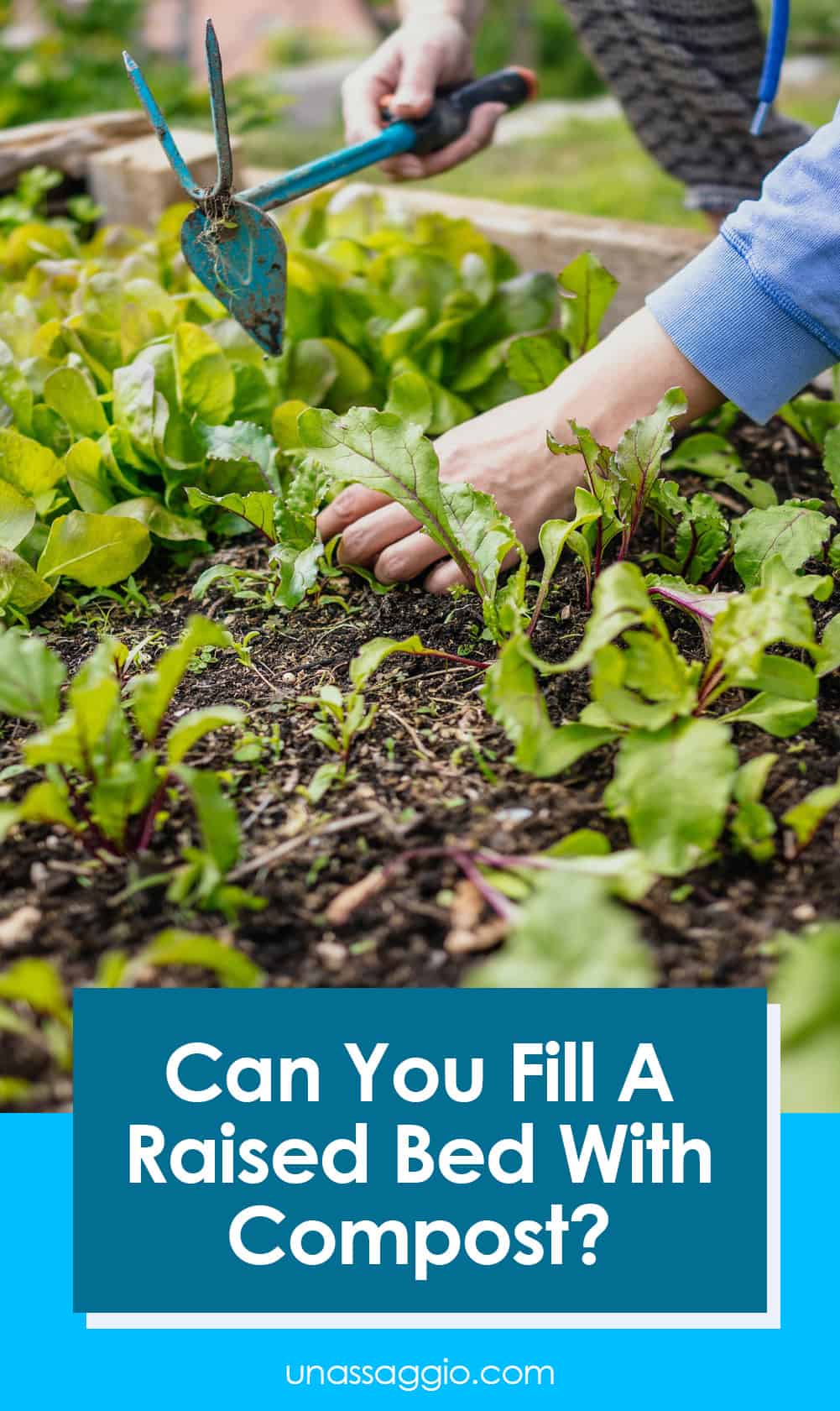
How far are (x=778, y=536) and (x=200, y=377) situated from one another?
0.77m

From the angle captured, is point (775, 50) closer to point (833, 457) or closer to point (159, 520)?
point (833, 457)

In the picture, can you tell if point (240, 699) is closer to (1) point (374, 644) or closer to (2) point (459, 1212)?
(1) point (374, 644)

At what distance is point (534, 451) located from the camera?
4.71 feet

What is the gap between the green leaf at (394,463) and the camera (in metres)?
1.30

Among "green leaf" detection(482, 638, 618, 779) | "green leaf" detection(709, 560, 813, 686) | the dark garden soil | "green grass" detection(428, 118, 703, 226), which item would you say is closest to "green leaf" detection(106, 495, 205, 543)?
the dark garden soil

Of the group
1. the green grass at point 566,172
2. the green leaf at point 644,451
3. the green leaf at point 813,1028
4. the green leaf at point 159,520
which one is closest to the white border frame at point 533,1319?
the green leaf at point 813,1028

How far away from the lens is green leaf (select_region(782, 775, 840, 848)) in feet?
3.12

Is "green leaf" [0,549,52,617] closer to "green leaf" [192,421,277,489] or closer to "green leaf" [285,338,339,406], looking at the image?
"green leaf" [192,421,277,489]

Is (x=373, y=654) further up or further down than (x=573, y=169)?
further down

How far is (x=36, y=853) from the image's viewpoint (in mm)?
1079

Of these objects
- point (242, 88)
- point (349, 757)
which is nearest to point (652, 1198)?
point (349, 757)

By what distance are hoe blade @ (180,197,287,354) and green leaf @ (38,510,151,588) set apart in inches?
15.5

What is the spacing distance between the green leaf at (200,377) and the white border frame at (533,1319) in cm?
110

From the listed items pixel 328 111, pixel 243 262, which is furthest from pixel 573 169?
pixel 243 262
